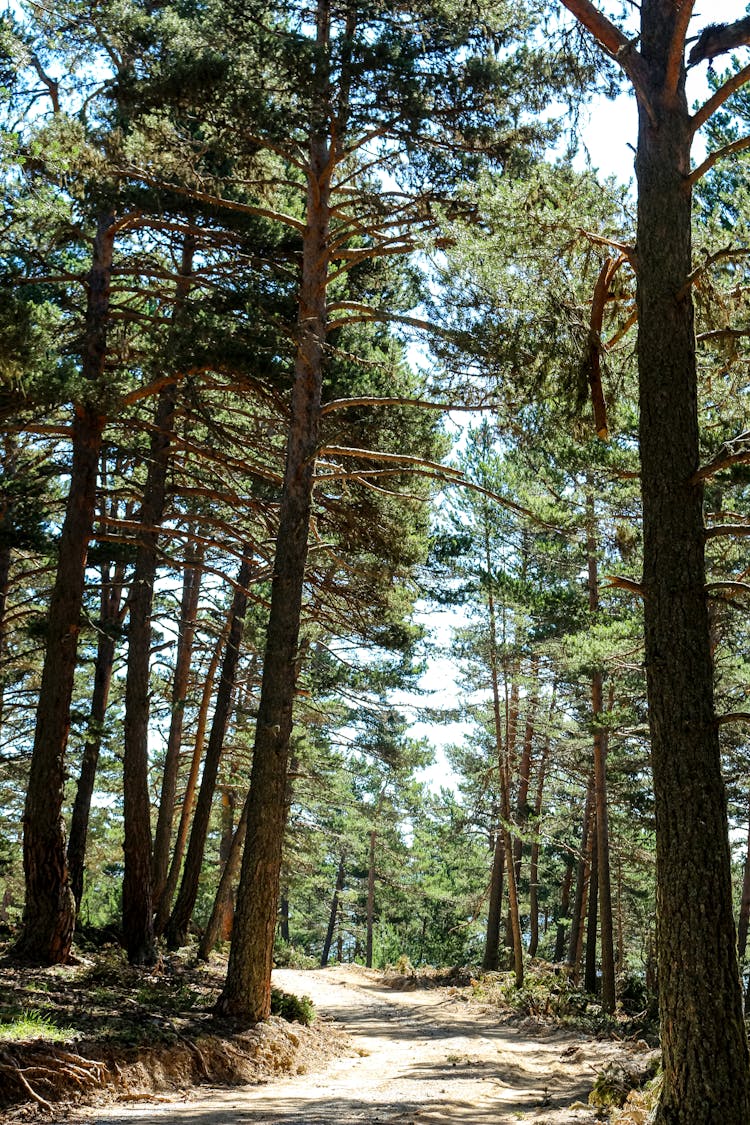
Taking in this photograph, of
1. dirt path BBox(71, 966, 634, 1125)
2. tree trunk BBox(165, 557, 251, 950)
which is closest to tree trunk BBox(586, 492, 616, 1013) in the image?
dirt path BBox(71, 966, 634, 1125)

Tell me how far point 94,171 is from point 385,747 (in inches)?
653

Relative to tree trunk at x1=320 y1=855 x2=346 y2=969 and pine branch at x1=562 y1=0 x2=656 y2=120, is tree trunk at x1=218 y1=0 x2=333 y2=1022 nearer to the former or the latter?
pine branch at x1=562 y1=0 x2=656 y2=120

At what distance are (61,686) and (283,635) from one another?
265 cm

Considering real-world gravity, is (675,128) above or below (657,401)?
above

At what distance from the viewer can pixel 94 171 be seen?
10.2 metres

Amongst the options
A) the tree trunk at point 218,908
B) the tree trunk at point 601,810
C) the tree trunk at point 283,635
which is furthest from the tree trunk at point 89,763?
the tree trunk at point 601,810

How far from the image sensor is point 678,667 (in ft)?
17.7

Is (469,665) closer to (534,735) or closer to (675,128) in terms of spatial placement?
(534,735)

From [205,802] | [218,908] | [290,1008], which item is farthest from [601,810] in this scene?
[290,1008]

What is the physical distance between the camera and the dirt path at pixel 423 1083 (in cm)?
660

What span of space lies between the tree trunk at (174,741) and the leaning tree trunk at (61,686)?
501 centimetres

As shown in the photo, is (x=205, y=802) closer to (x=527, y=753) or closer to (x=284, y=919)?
(x=527, y=753)

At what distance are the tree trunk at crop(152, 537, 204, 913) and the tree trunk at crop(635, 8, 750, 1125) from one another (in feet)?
36.6

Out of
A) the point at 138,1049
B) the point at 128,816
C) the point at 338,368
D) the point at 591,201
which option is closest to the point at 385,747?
the point at 128,816
